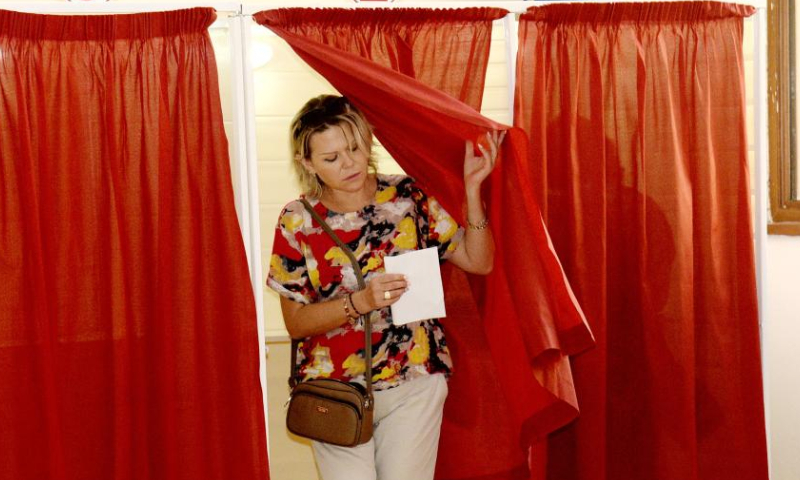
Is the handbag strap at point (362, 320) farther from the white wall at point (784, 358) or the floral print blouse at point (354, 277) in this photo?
the white wall at point (784, 358)

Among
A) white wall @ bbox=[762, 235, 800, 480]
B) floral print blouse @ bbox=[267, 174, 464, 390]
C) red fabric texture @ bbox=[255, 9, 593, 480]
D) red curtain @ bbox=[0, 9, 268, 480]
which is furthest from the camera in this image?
white wall @ bbox=[762, 235, 800, 480]

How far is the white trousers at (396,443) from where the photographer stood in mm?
2037

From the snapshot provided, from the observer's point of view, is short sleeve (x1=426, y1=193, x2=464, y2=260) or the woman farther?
short sleeve (x1=426, y1=193, x2=464, y2=260)

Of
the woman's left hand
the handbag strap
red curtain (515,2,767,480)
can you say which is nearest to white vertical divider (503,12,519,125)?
red curtain (515,2,767,480)

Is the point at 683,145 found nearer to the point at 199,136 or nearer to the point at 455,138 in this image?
the point at 455,138

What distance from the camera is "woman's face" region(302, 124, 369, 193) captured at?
2.10 metres

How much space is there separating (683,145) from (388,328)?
1.15 m

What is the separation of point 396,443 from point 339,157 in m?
0.74

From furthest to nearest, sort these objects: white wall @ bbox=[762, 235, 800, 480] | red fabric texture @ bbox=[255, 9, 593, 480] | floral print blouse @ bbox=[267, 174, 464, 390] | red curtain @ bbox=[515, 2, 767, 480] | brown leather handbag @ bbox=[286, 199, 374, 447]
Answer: white wall @ bbox=[762, 235, 800, 480]
red curtain @ bbox=[515, 2, 767, 480]
red fabric texture @ bbox=[255, 9, 593, 480]
floral print blouse @ bbox=[267, 174, 464, 390]
brown leather handbag @ bbox=[286, 199, 374, 447]

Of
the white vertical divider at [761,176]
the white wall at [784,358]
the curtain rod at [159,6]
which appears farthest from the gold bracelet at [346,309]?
the white wall at [784,358]

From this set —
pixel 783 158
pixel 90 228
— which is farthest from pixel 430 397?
pixel 783 158

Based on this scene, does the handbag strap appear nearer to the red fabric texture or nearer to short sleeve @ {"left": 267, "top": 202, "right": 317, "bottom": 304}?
short sleeve @ {"left": 267, "top": 202, "right": 317, "bottom": 304}

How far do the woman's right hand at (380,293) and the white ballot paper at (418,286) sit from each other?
0.03 m

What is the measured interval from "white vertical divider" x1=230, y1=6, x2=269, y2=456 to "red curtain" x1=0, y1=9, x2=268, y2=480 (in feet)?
0.21
